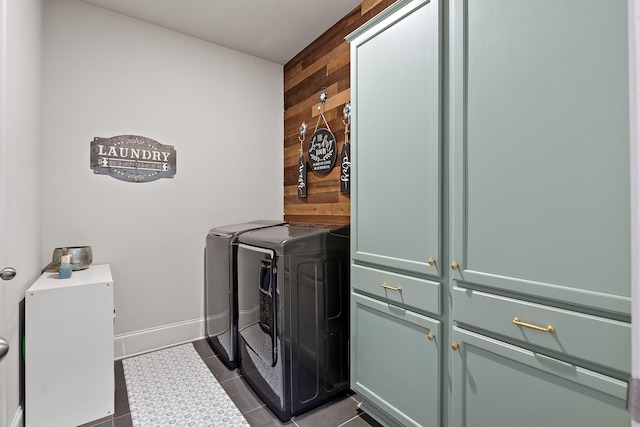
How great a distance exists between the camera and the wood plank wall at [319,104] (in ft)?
8.03

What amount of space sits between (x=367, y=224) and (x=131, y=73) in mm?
2302

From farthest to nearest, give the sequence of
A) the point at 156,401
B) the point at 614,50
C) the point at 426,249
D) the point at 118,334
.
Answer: the point at 118,334 < the point at 156,401 < the point at 426,249 < the point at 614,50

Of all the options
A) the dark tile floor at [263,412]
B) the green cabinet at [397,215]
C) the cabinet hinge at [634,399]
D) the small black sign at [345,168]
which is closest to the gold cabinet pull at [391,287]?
the green cabinet at [397,215]

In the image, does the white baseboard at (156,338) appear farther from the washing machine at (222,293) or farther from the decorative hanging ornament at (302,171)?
the decorative hanging ornament at (302,171)

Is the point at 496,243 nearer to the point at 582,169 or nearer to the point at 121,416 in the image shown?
the point at 582,169

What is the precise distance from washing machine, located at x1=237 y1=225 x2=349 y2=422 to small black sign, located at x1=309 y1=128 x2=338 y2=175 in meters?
0.76

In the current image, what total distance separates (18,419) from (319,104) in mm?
2784

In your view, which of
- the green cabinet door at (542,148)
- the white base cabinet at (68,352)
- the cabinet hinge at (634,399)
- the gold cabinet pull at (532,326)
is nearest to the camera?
the cabinet hinge at (634,399)

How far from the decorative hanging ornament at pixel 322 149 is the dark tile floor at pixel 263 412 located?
1.69 meters

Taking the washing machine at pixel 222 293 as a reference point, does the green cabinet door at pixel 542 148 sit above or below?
above

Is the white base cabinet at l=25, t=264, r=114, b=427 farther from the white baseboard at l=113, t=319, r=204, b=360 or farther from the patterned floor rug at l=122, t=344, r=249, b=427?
the white baseboard at l=113, t=319, r=204, b=360

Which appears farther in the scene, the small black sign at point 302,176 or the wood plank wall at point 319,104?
the small black sign at point 302,176

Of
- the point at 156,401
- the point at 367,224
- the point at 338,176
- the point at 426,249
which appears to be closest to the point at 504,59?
the point at 426,249

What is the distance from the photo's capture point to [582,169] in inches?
36.9
